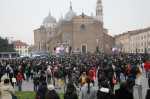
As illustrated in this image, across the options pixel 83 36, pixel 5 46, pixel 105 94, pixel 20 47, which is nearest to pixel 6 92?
pixel 105 94

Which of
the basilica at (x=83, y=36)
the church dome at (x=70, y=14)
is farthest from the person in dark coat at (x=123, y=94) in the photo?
the church dome at (x=70, y=14)

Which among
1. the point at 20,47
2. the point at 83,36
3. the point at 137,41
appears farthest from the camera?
the point at 20,47

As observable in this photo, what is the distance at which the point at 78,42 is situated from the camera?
2552 inches

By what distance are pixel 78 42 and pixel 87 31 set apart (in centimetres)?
387

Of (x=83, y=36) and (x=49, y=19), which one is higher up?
(x=49, y=19)

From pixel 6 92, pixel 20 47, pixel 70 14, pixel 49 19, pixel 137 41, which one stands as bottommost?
pixel 6 92

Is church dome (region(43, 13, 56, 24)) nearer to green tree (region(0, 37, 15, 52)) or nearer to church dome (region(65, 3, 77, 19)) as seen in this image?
church dome (region(65, 3, 77, 19))

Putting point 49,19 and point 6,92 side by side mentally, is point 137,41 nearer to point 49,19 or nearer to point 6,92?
point 49,19

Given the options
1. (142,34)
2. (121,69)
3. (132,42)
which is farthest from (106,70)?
(132,42)

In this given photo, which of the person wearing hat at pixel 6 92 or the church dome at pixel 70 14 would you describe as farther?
the church dome at pixel 70 14

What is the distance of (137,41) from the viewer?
2537 inches

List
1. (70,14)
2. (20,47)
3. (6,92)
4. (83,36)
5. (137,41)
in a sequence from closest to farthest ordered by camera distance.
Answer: (6,92), (137,41), (83,36), (70,14), (20,47)

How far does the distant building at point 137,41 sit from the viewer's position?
2270 inches

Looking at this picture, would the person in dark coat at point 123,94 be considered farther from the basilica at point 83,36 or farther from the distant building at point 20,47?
the distant building at point 20,47
